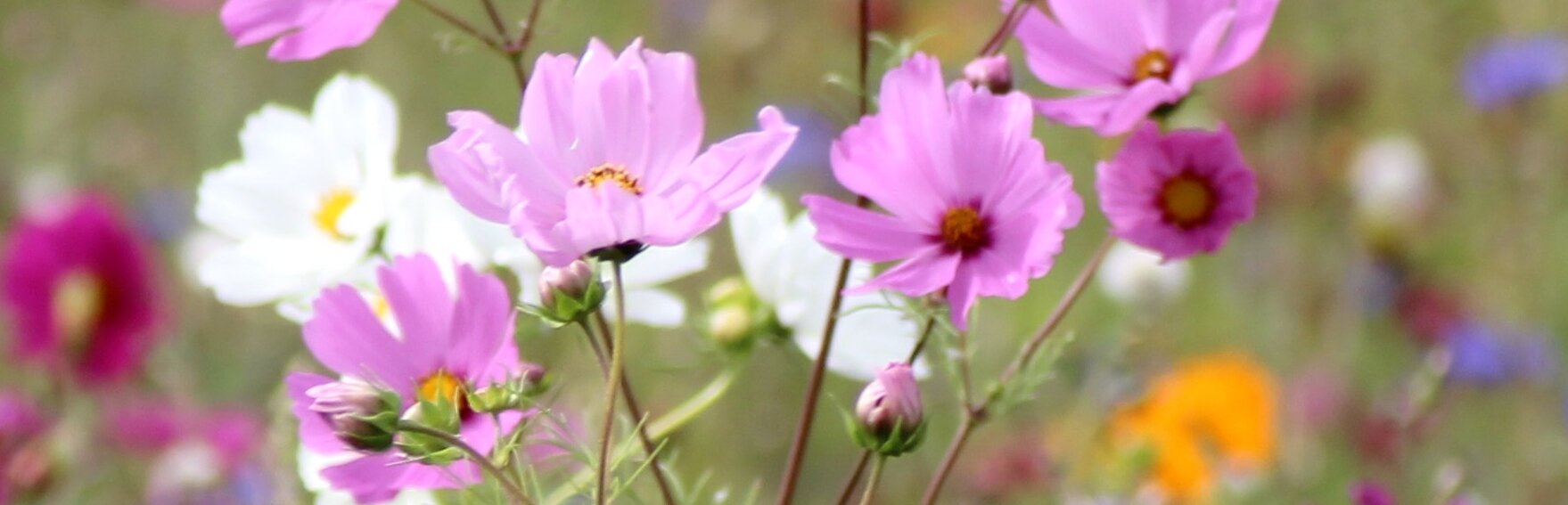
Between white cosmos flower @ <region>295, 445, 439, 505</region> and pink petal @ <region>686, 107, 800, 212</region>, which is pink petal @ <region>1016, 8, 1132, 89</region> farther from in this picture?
white cosmos flower @ <region>295, 445, 439, 505</region>

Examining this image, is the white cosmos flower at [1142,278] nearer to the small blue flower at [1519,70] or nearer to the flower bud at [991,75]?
the small blue flower at [1519,70]

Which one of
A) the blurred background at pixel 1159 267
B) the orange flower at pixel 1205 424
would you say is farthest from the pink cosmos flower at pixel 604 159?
the orange flower at pixel 1205 424

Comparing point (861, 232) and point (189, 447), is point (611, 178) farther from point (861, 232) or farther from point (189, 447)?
point (189, 447)

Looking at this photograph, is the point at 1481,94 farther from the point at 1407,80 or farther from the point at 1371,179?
the point at 1407,80

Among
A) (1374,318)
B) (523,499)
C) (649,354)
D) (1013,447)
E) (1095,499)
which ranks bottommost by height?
(1374,318)

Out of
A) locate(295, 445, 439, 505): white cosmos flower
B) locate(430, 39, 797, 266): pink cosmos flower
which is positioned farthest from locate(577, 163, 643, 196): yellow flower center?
locate(295, 445, 439, 505): white cosmos flower

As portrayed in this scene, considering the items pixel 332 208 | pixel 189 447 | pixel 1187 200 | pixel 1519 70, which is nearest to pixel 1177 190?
pixel 1187 200

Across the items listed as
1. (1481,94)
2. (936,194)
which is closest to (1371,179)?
(1481,94)
